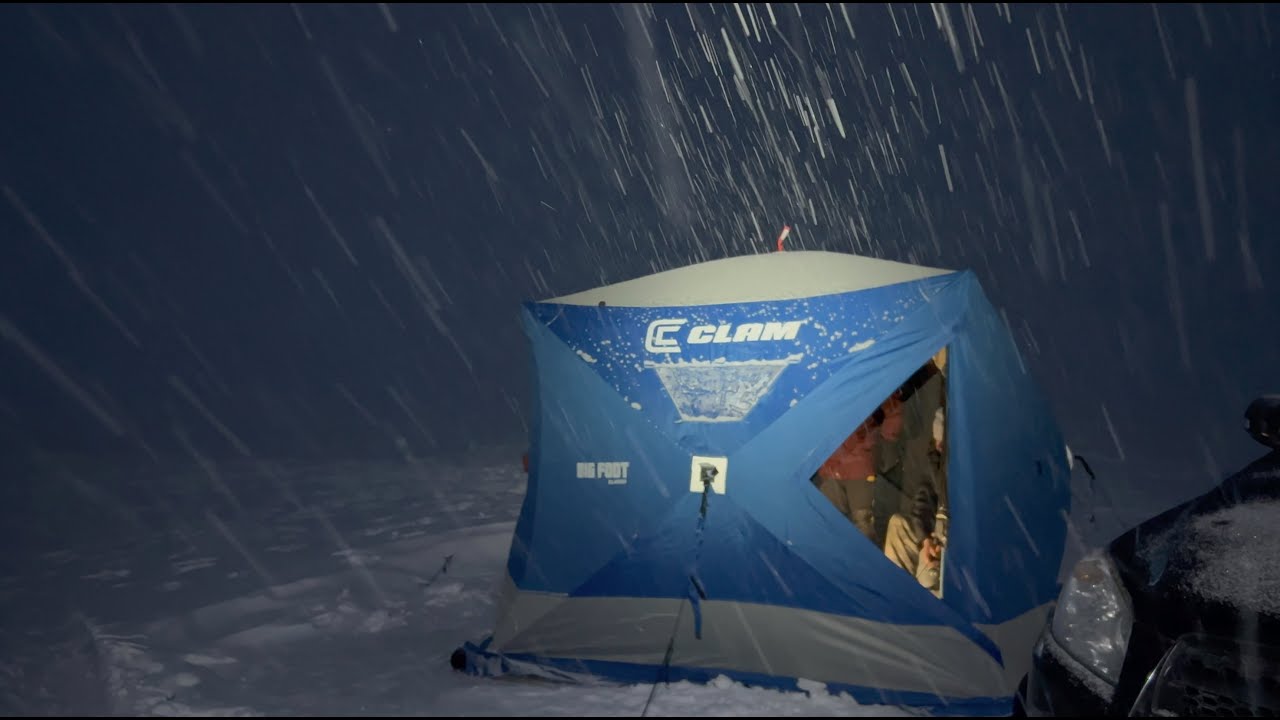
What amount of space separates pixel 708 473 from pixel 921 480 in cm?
276

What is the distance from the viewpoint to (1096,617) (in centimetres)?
225

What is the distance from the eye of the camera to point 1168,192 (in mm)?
100688

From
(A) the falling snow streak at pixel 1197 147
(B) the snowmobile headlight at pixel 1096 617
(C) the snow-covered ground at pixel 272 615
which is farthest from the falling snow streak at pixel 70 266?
(A) the falling snow streak at pixel 1197 147

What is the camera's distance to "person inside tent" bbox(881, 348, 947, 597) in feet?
16.7

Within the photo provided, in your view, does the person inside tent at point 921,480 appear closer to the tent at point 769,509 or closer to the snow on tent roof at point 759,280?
the tent at point 769,509

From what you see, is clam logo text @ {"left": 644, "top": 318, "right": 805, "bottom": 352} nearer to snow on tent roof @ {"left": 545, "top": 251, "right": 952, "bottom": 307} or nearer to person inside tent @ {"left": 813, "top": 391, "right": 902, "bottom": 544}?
snow on tent roof @ {"left": 545, "top": 251, "right": 952, "bottom": 307}

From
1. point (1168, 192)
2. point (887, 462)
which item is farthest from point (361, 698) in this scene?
point (1168, 192)

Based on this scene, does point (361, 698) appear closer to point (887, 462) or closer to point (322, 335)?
point (887, 462)

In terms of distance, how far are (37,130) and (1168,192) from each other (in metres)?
134

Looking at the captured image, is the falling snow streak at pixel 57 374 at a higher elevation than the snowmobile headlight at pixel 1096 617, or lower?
lower

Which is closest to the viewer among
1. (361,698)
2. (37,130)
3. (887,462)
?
(361,698)

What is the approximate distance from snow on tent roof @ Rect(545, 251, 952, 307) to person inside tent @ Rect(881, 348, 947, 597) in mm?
1047

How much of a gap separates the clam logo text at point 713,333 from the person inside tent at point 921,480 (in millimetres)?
1543

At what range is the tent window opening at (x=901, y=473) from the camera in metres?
5.34
